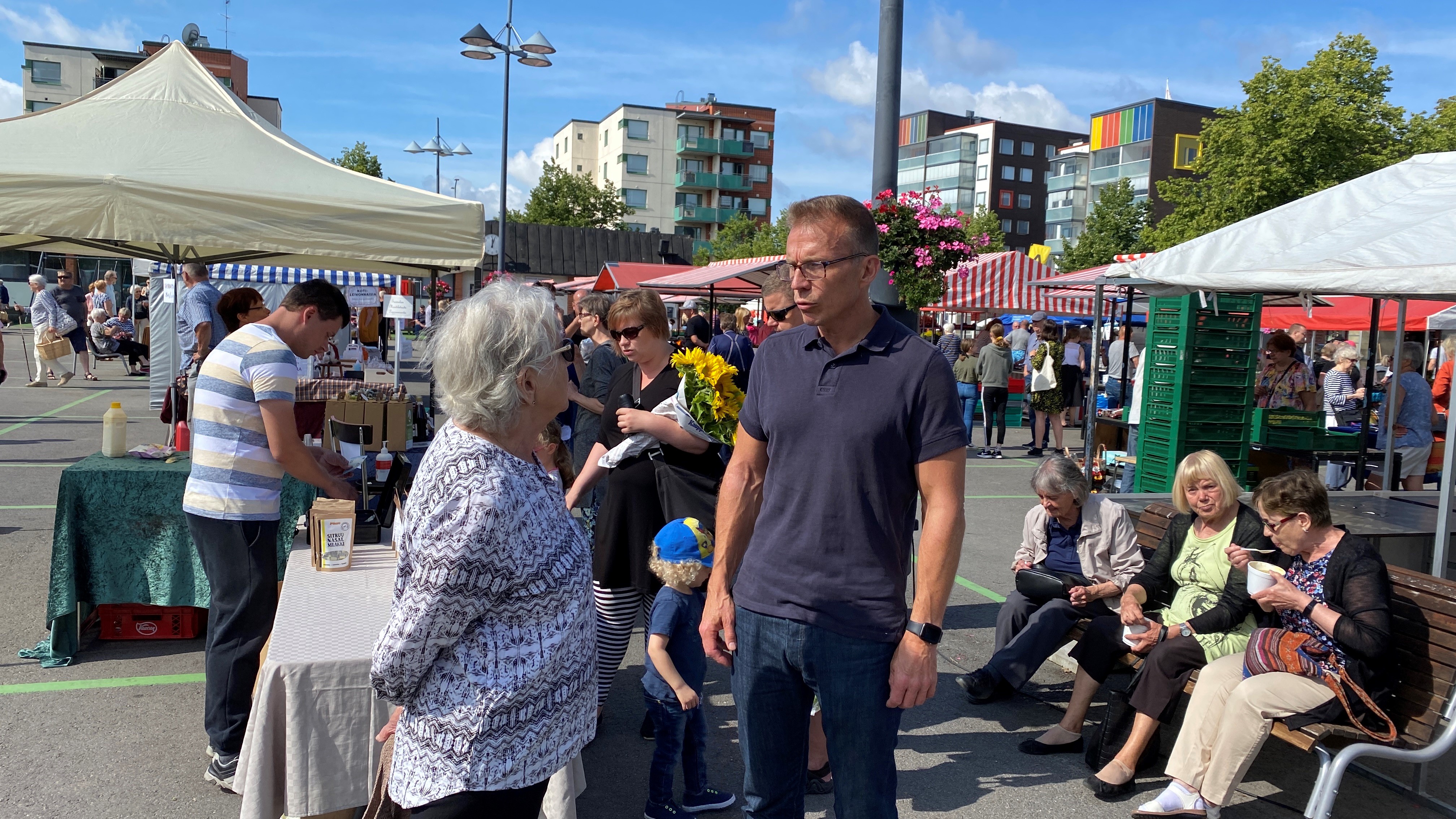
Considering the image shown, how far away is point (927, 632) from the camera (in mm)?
2174

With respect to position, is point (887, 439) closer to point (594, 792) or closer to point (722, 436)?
point (722, 436)

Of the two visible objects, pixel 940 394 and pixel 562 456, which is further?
pixel 562 456

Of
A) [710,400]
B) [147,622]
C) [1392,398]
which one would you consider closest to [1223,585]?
[710,400]

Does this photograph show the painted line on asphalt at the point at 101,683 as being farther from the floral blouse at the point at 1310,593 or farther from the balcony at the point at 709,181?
the balcony at the point at 709,181

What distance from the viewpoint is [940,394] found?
7.14ft

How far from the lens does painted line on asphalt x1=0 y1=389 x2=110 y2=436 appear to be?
39.0ft

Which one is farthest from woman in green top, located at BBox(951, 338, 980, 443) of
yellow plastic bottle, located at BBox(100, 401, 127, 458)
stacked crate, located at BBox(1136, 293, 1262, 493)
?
yellow plastic bottle, located at BBox(100, 401, 127, 458)

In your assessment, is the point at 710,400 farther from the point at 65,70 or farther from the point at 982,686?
the point at 65,70

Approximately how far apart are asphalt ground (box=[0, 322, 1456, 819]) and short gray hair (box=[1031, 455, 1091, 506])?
1062 mm

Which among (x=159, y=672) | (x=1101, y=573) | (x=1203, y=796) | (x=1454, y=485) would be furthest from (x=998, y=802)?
(x=159, y=672)

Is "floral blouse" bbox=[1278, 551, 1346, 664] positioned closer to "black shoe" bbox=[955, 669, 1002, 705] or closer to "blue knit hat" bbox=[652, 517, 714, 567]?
"black shoe" bbox=[955, 669, 1002, 705]

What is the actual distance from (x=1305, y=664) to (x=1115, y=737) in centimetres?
79

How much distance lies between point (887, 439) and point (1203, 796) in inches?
91.6

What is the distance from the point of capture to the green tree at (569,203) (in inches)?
2265
